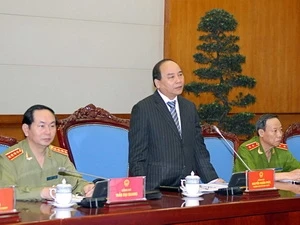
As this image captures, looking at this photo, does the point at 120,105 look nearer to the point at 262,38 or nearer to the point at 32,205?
the point at 262,38

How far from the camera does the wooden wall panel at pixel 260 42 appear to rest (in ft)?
19.5

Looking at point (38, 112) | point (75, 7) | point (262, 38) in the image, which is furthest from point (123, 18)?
point (38, 112)

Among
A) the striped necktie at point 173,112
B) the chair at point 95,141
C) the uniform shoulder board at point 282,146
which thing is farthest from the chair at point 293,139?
the chair at point 95,141

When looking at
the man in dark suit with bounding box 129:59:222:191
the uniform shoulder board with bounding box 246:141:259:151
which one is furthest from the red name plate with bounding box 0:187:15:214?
the uniform shoulder board with bounding box 246:141:259:151

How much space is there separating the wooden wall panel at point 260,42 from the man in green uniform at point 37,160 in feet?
9.02

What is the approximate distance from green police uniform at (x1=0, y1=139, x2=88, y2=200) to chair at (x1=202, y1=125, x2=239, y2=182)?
44.4 inches

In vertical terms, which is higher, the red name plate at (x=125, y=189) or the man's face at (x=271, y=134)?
the man's face at (x=271, y=134)

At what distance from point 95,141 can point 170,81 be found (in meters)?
0.54

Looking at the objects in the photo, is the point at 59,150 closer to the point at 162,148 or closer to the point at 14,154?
the point at 14,154

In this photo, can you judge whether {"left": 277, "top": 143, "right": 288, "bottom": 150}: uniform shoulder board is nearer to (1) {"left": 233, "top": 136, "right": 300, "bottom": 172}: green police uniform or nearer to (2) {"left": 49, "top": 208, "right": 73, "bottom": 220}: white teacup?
(1) {"left": 233, "top": 136, "right": 300, "bottom": 172}: green police uniform

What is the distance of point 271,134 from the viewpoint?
13.4ft

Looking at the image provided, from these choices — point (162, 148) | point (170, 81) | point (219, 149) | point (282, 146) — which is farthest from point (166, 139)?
point (282, 146)

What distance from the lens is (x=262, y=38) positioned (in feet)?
21.4

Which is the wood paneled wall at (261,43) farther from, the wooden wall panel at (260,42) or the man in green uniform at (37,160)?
the man in green uniform at (37,160)
